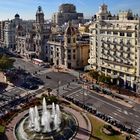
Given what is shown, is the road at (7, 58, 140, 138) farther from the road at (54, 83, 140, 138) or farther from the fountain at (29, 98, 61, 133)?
the fountain at (29, 98, 61, 133)

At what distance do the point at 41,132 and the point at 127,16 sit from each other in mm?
93069

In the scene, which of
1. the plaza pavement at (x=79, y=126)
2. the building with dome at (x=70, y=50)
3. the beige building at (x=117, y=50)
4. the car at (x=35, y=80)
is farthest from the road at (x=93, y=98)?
the beige building at (x=117, y=50)

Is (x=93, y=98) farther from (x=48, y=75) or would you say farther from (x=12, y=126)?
(x=48, y=75)

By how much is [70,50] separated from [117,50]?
35.4 metres

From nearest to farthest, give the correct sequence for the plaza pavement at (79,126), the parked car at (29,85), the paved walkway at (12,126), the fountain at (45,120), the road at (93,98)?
the plaza pavement at (79,126) < the paved walkway at (12,126) < the fountain at (45,120) < the road at (93,98) < the parked car at (29,85)

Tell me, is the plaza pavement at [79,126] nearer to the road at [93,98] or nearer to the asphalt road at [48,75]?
the road at [93,98]

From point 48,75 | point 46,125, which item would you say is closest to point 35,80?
point 48,75

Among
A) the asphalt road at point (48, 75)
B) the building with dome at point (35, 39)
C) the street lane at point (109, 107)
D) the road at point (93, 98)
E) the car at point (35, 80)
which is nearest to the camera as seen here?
the street lane at point (109, 107)

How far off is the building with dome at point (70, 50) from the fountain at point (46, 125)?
60083 millimetres

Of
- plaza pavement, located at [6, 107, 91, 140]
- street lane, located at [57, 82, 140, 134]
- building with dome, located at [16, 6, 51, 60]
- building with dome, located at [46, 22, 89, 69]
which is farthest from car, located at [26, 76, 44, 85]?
building with dome, located at [16, 6, 51, 60]

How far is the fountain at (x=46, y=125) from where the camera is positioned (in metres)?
71.7

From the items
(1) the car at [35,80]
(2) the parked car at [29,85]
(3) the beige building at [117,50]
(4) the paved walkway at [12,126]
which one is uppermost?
(3) the beige building at [117,50]

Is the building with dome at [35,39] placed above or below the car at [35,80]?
above

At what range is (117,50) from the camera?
11312 centimetres
